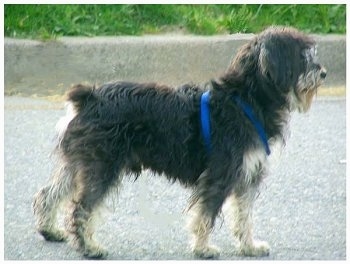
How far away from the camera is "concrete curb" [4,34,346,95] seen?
23.0ft

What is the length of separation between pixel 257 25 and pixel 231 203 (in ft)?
4.03

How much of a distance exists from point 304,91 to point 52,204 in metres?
1.70

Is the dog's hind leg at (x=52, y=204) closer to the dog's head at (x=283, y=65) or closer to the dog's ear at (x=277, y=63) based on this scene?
the dog's head at (x=283, y=65)

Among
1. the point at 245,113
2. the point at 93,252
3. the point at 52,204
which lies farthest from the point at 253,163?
the point at 52,204

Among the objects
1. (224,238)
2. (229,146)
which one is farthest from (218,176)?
(224,238)

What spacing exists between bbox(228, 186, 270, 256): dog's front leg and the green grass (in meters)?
1.59

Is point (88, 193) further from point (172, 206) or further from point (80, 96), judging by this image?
point (172, 206)

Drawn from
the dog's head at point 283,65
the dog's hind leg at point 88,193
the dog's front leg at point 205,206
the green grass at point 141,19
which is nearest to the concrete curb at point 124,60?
the green grass at point 141,19

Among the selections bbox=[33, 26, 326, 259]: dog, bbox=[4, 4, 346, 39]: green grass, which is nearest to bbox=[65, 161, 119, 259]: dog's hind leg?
bbox=[33, 26, 326, 259]: dog

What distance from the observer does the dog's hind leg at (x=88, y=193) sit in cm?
530

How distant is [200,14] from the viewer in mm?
7895

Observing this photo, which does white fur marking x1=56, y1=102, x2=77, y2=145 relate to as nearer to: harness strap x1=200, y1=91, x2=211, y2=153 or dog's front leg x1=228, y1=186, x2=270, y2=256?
harness strap x1=200, y1=91, x2=211, y2=153

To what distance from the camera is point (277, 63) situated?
530 centimetres

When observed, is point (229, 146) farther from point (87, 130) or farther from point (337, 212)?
point (337, 212)
